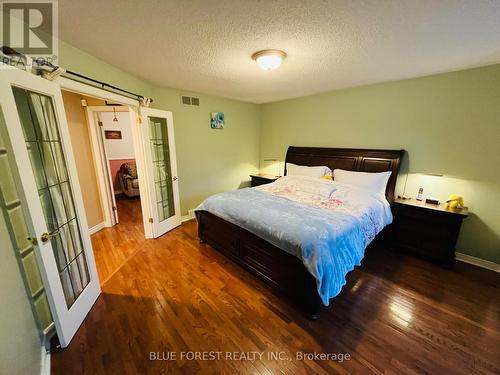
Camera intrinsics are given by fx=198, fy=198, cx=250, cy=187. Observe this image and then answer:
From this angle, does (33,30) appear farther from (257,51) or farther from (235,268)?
(235,268)

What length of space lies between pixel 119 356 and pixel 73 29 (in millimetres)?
2528

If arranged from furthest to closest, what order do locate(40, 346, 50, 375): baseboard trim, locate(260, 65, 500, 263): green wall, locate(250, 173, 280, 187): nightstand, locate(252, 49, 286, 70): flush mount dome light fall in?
locate(250, 173, 280, 187): nightstand → locate(260, 65, 500, 263): green wall → locate(252, 49, 286, 70): flush mount dome light → locate(40, 346, 50, 375): baseboard trim

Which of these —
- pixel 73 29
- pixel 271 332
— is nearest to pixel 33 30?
pixel 73 29

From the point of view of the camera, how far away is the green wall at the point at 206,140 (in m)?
3.22

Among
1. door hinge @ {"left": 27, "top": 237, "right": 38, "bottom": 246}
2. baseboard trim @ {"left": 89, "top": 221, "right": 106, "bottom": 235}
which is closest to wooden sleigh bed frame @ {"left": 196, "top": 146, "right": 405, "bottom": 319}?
door hinge @ {"left": 27, "top": 237, "right": 38, "bottom": 246}

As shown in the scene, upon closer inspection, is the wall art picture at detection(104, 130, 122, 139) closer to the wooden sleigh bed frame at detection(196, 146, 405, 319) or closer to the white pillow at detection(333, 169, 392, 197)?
the wooden sleigh bed frame at detection(196, 146, 405, 319)

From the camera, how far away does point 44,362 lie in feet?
4.47

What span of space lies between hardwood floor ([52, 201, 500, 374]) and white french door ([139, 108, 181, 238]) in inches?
34.4

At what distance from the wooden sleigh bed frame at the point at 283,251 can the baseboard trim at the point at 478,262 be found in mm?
1083

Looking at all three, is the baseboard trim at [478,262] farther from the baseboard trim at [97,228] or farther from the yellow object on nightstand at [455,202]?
the baseboard trim at [97,228]

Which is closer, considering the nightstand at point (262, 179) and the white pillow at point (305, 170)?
the white pillow at point (305, 170)

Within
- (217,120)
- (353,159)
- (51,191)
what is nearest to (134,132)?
(51,191)

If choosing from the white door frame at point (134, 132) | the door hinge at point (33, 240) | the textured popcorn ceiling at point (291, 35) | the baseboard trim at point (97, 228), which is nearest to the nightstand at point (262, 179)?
the textured popcorn ceiling at point (291, 35)

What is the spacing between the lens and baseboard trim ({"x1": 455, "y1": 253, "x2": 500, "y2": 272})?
2408 millimetres
